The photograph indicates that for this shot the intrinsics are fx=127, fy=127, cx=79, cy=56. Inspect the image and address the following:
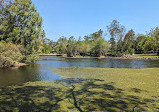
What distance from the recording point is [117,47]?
101312 mm

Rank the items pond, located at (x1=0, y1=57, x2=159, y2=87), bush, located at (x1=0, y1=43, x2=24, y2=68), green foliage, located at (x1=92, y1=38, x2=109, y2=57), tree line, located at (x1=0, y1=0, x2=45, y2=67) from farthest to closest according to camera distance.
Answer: green foliage, located at (x1=92, y1=38, x2=109, y2=57) → tree line, located at (x1=0, y1=0, x2=45, y2=67) → bush, located at (x1=0, y1=43, x2=24, y2=68) → pond, located at (x1=0, y1=57, x2=159, y2=87)

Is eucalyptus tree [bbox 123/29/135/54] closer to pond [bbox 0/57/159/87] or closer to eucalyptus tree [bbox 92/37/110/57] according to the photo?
eucalyptus tree [bbox 92/37/110/57]

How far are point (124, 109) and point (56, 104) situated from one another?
3.83 meters

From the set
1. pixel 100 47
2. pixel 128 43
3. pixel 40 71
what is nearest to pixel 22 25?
pixel 40 71

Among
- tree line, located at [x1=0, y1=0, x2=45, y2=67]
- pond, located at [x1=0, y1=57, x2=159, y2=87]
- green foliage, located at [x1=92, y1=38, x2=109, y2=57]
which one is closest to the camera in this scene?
pond, located at [x1=0, y1=57, x2=159, y2=87]

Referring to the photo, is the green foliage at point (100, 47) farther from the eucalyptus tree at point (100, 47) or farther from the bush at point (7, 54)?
the bush at point (7, 54)

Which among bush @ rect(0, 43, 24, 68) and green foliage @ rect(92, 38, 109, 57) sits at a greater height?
green foliage @ rect(92, 38, 109, 57)

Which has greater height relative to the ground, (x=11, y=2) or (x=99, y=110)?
(x=11, y=2)

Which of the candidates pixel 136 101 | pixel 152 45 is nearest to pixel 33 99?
pixel 136 101

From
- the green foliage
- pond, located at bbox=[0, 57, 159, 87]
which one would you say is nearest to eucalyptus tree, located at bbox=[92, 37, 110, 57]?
the green foliage

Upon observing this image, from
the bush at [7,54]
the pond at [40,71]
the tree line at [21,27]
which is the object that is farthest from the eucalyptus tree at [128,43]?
the bush at [7,54]

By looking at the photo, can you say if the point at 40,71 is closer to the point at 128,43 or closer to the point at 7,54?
the point at 7,54

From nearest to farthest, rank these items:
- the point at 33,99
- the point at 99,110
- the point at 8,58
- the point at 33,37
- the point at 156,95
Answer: the point at 99,110
the point at 33,99
the point at 156,95
the point at 8,58
the point at 33,37

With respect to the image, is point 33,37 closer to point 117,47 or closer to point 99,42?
point 99,42
